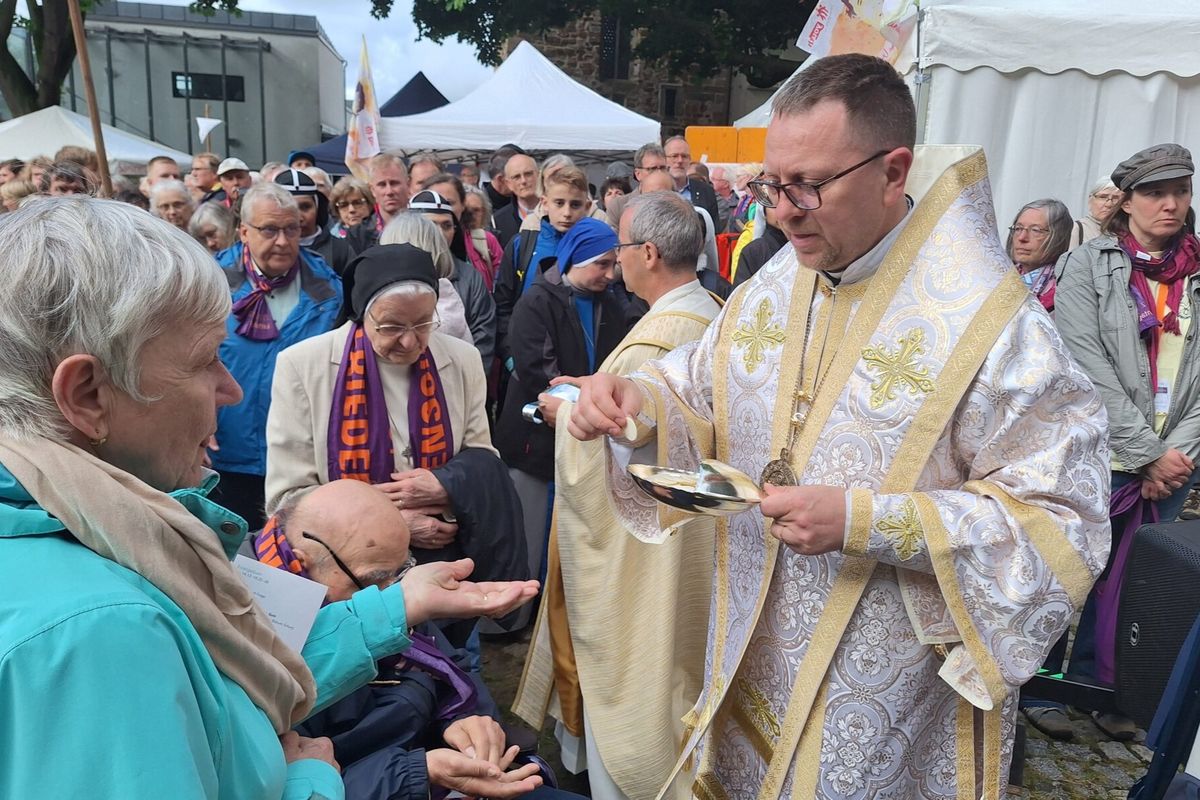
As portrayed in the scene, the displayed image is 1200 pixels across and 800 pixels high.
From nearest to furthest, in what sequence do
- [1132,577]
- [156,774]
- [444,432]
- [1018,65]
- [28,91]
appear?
[156,774]
[1132,577]
[444,432]
[1018,65]
[28,91]

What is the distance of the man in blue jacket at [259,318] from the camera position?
3744 millimetres

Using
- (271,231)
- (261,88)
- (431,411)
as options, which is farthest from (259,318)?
(261,88)

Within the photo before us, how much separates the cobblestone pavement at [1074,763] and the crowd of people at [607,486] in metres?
0.14

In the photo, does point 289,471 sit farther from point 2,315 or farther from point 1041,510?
point 1041,510

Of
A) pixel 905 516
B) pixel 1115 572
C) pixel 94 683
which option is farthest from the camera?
pixel 1115 572

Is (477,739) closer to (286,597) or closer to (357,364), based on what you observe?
(286,597)

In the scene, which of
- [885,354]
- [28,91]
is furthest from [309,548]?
[28,91]

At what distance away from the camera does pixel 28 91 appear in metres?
17.2

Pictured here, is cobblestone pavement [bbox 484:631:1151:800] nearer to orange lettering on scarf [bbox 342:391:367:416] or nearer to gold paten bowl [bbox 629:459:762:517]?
orange lettering on scarf [bbox 342:391:367:416]

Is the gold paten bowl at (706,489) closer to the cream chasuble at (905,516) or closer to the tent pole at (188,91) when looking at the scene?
the cream chasuble at (905,516)

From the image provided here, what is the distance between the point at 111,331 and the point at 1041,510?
158 cm

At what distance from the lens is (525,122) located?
1359cm

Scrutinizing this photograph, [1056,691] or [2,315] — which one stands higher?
[2,315]

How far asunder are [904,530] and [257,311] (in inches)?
121
